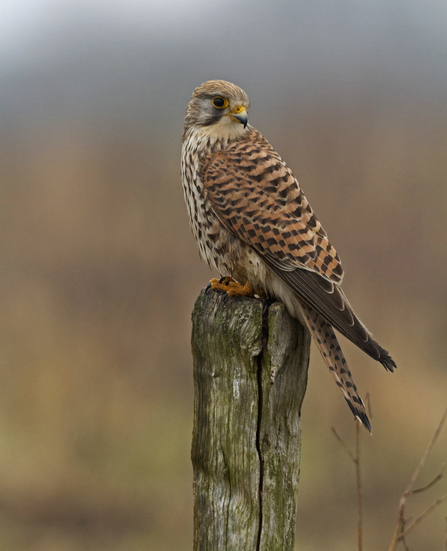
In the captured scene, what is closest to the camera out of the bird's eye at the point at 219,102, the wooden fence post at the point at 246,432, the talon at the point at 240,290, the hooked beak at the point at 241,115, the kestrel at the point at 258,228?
the wooden fence post at the point at 246,432

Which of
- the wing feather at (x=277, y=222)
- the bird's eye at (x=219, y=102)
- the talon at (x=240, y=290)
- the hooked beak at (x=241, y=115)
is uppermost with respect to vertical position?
the bird's eye at (x=219, y=102)

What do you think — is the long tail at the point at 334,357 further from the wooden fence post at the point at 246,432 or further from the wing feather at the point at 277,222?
the wooden fence post at the point at 246,432

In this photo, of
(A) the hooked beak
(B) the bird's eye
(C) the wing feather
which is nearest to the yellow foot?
(C) the wing feather

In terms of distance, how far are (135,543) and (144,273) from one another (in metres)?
3.07

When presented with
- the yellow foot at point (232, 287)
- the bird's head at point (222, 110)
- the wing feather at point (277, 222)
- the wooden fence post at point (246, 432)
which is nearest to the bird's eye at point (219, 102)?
the bird's head at point (222, 110)

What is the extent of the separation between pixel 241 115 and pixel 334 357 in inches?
53.4

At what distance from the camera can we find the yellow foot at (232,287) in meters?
2.50

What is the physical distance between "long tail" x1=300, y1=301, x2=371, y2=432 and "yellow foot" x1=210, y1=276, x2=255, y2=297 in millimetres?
287

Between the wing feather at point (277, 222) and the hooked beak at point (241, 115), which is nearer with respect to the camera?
the wing feather at point (277, 222)

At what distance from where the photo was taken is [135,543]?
16.3 ft

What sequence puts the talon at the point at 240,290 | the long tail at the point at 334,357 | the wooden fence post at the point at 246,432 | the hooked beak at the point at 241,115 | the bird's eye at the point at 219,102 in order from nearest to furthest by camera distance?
the wooden fence post at the point at 246,432 → the long tail at the point at 334,357 → the talon at the point at 240,290 → the hooked beak at the point at 241,115 → the bird's eye at the point at 219,102

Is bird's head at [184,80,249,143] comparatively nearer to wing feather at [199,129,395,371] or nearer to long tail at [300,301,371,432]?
wing feather at [199,129,395,371]

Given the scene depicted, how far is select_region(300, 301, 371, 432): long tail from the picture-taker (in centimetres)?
215

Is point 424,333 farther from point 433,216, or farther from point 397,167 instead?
point 397,167
